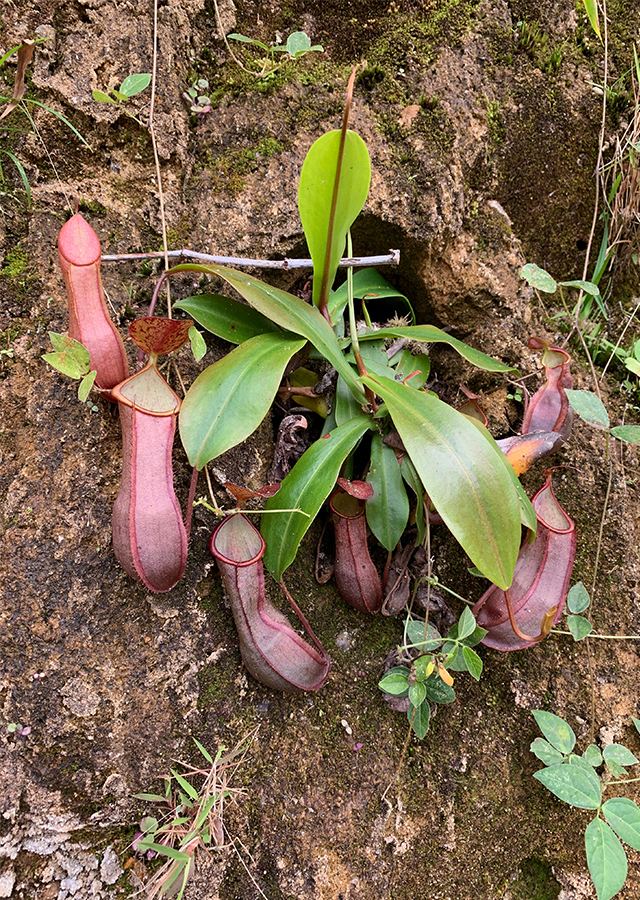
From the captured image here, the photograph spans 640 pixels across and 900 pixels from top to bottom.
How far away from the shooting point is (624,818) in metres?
0.96

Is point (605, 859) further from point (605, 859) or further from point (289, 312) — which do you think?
point (289, 312)

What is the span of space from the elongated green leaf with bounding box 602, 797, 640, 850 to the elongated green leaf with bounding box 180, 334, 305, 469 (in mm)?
925

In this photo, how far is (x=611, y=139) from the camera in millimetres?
1583

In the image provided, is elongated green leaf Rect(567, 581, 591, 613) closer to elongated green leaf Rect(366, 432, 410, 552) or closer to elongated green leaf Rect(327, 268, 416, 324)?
elongated green leaf Rect(366, 432, 410, 552)

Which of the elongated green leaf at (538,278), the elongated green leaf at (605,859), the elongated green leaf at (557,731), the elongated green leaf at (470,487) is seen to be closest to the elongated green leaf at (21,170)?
the elongated green leaf at (470,487)

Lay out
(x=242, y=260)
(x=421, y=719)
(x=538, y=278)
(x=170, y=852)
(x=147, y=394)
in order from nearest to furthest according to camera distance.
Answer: (x=170, y=852)
(x=147, y=394)
(x=421, y=719)
(x=242, y=260)
(x=538, y=278)

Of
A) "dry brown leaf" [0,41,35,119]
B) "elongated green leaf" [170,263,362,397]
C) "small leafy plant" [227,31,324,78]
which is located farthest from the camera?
"small leafy plant" [227,31,324,78]

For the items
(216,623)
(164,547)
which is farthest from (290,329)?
(216,623)

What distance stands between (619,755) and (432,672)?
0.39 m

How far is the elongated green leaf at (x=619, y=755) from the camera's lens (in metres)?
1.05

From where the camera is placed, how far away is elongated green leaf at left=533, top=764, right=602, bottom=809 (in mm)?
961

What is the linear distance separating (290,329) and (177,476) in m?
0.37

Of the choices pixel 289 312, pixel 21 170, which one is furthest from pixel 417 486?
pixel 21 170

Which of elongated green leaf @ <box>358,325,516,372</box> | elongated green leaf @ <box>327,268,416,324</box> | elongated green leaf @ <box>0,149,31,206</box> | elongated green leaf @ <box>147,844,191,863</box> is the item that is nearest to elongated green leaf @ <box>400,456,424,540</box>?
elongated green leaf @ <box>358,325,516,372</box>
